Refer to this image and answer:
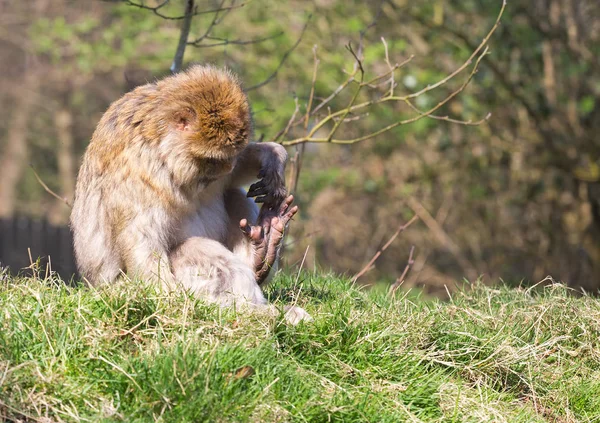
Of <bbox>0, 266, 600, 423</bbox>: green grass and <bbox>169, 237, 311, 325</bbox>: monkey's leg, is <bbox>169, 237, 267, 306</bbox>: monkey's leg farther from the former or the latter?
<bbox>0, 266, 600, 423</bbox>: green grass

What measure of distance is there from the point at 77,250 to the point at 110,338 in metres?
1.24

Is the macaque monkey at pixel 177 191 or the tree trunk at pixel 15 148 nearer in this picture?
the macaque monkey at pixel 177 191

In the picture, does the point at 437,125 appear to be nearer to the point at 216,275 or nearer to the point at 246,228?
the point at 246,228

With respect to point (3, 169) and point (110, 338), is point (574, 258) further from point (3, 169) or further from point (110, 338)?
point (3, 169)

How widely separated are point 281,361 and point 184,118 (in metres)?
1.41

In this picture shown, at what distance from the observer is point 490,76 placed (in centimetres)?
908

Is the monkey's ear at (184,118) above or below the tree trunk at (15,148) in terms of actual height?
above

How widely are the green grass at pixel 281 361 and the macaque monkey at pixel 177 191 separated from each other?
1.03 ft

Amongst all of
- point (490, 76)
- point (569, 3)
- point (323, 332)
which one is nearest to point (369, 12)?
point (490, 76)

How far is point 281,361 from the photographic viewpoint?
3.42 m

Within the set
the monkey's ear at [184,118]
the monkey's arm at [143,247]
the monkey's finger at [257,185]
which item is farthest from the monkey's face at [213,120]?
the monkey's arm at [143,247]

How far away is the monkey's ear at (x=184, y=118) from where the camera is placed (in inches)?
163

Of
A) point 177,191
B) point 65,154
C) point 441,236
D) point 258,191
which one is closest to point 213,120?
point 177,191

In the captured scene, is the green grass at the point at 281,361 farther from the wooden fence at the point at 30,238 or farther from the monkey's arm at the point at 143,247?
the wooden fence at the point at 30,238
